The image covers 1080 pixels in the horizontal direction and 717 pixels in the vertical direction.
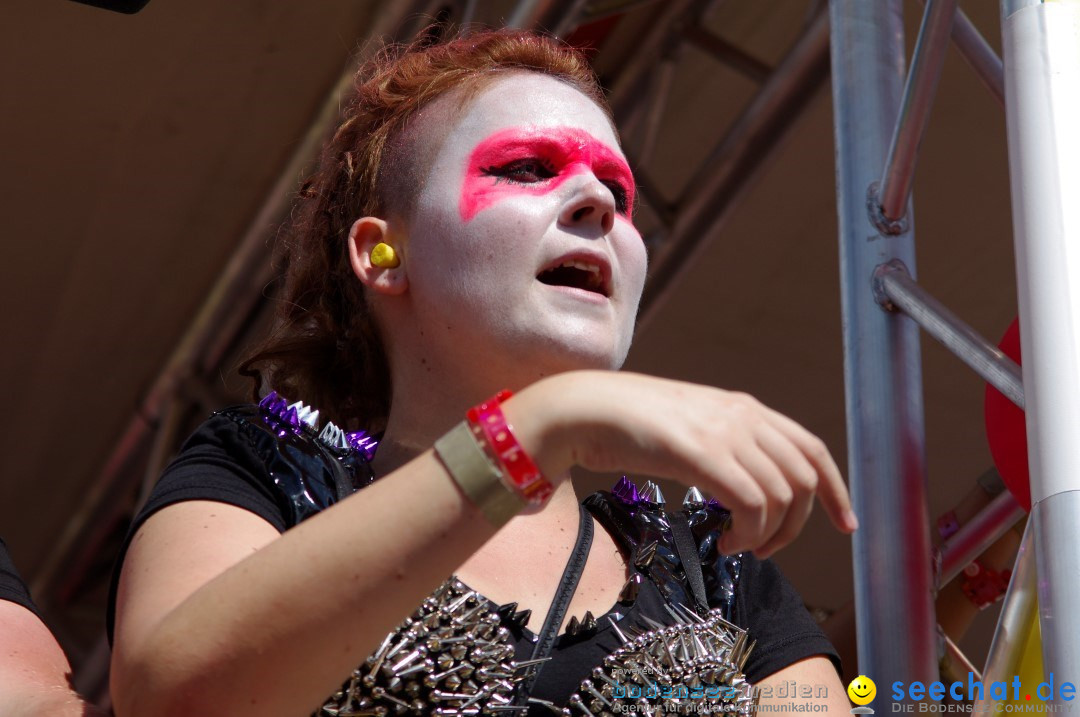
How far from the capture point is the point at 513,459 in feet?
3.19

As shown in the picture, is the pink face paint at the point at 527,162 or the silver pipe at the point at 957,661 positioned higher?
the pink face paint at the point at 527,162

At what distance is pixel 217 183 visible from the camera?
11.7ft

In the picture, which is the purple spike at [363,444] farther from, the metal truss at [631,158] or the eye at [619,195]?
the metal truss at [631,158]

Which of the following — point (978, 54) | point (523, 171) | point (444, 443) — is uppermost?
point (978, 54)

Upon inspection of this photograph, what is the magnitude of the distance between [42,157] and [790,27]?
6.34ft

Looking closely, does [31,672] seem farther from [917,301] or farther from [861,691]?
[917,301]

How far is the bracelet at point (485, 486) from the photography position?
0.97m

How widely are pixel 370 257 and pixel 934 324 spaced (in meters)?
0.70

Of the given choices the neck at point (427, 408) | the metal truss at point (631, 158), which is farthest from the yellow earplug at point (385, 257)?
the metal truss at point (631, 158)

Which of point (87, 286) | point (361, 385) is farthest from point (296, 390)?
point (87, 286)

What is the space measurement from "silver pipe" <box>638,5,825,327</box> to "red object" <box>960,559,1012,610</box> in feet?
Answer: 4.54

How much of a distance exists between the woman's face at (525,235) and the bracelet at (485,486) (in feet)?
1.20

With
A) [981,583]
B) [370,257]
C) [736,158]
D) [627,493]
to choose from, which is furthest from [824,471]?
[736,158]

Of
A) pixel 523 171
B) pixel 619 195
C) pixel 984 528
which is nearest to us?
pixel 523 171
